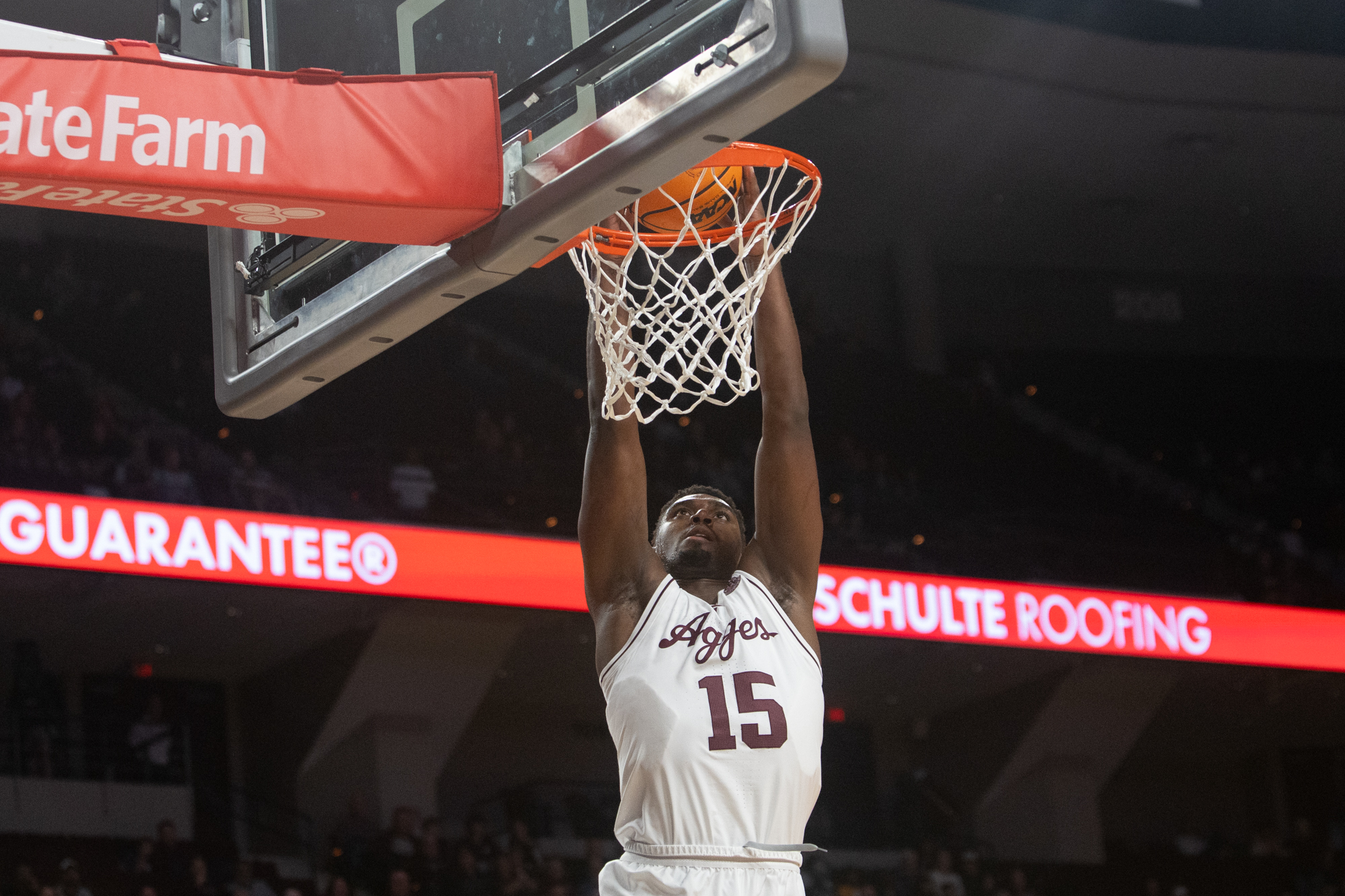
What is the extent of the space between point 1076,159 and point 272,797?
1042cm

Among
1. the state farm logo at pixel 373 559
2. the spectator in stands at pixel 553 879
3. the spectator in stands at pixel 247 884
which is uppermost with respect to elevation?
the state farm logo at pixel 373 559

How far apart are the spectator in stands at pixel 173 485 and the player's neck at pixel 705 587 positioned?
8142mm

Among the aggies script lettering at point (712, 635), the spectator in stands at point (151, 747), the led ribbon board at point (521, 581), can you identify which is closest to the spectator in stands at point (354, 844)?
the spectator in stands at point (151, 747)

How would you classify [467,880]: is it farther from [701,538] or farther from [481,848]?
[701,538]

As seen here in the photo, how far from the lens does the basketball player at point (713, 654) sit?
11.9ft

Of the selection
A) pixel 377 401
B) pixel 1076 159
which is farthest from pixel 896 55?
pixel 377 401

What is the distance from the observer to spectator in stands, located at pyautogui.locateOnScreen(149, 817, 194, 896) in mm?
11008

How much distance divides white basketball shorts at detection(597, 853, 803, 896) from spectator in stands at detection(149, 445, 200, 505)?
842 cm

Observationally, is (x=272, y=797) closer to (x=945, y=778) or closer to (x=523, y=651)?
(x=523, y=651)

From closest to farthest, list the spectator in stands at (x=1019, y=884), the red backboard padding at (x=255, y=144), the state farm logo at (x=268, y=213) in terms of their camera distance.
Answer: the red backboard padding at (x=255, y=144), the state farm logo at (x=268, y=213), the spectator in stands at (x=1019, y=884)

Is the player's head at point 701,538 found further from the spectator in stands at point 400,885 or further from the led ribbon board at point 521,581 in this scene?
the spectator in stands at point 400,885

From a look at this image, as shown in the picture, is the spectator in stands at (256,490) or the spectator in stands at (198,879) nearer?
the spectator in stands at (198,879)

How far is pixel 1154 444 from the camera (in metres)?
19.9

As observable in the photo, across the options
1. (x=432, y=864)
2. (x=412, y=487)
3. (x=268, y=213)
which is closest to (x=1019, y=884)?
(x=432, y=864)
